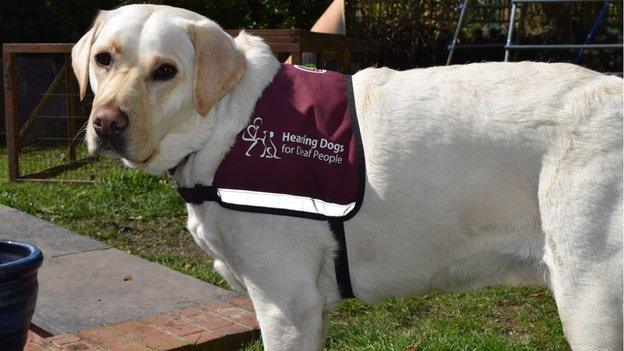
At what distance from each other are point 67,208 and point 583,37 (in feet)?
27.2

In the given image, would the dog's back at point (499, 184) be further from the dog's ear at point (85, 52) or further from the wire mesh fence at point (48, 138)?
the wire mesh fence at point (48, 138)

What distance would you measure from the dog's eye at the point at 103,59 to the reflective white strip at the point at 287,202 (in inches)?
26.3

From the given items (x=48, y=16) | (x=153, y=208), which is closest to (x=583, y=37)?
(x=153, y=208)

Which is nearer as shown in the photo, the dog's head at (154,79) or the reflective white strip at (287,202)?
the dog's head at (154,79)

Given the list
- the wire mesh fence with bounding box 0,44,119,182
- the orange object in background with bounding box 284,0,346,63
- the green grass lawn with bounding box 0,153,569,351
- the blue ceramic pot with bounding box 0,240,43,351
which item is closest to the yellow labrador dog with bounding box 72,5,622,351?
the blue ceramic pot with bounding box 0,240,43,351

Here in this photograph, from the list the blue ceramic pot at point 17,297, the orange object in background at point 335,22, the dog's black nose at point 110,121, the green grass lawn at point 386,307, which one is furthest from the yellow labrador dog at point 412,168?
the orange object in background at point 335,22

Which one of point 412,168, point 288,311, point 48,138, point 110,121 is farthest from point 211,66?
point 48,138

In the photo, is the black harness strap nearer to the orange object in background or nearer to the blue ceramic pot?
the blue ceramic pot

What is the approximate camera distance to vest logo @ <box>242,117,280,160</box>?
2953mm

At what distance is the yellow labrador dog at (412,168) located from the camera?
8.82ft

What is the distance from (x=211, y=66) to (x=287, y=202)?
1.88 ft

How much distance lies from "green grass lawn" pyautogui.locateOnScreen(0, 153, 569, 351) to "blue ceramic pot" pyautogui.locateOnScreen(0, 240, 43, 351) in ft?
4.31

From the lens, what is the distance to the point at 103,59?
2.97 meters

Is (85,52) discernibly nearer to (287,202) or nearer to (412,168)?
(287,202)
